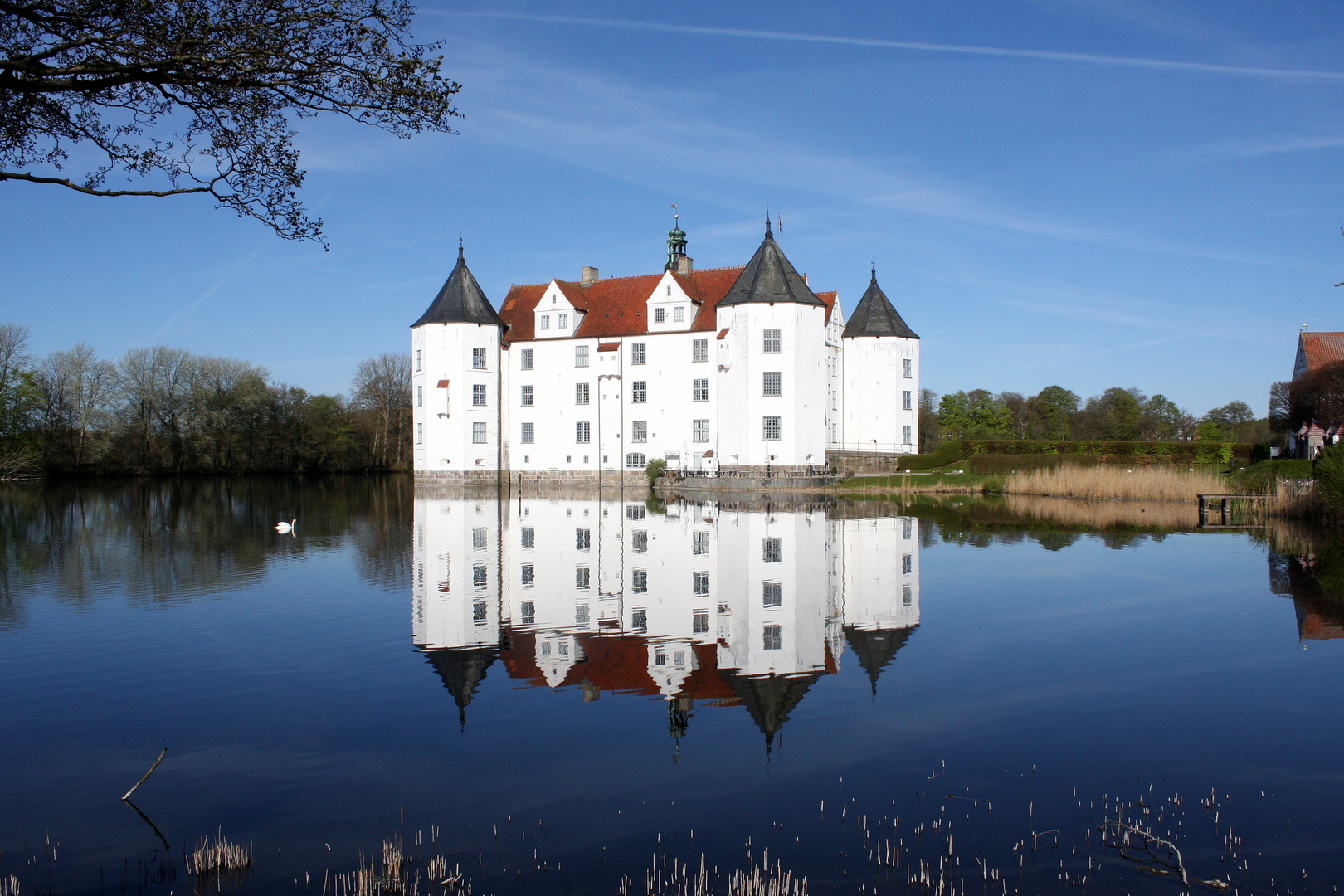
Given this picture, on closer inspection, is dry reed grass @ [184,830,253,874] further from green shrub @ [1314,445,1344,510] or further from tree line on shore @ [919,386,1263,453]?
tree line on shore @ [919,386,1263,453]

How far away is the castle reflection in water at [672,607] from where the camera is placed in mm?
8188

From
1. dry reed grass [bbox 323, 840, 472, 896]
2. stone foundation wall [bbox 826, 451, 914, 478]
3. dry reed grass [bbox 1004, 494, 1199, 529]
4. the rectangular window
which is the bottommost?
dry reed grass [bbox 323, 840, 472, 896]

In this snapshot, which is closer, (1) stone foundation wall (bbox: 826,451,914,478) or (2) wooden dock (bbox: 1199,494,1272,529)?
(2) wooden dock (bbox: 1199,494,1272,529)

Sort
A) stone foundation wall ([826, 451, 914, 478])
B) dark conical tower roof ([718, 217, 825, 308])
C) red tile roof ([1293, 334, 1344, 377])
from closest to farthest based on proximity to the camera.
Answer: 1. dark conical tower roof ([718, 217, 825, 308])
2. stone foundation wall ([826, 451, 914, 478])
3. red tile roof ([1293, 334, 1344, 377])

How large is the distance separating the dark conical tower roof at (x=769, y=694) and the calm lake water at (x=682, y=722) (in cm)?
4

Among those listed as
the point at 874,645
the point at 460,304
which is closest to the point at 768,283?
the point at 460,304

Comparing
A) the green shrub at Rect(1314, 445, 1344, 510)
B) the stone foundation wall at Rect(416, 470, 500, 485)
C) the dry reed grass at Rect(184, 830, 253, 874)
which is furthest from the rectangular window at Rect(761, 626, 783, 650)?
the stone foundation wall at Rect(416, 470, 500, 485)

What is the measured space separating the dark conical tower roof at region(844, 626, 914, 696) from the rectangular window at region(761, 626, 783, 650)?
73 cm

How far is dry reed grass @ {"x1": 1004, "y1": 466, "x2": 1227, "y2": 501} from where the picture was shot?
29.0 meters

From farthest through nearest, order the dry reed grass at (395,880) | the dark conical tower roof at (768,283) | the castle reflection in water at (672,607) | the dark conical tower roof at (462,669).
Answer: the dark conical tower roof at (768,283) → the castle reflection in water at (672,607) → the dark conical tower roof at (462,669) → the dry reed grass at (395,880)

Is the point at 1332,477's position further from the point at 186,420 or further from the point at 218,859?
the point at 186,420

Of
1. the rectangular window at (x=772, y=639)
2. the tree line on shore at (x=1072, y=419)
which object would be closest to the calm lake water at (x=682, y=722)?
the rectangular window at (x=772, y=639)

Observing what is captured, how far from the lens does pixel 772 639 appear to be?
9.55 metres

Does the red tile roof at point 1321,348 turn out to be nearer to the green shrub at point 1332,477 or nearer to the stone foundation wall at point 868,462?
the stone foundation wall at point 868,462
